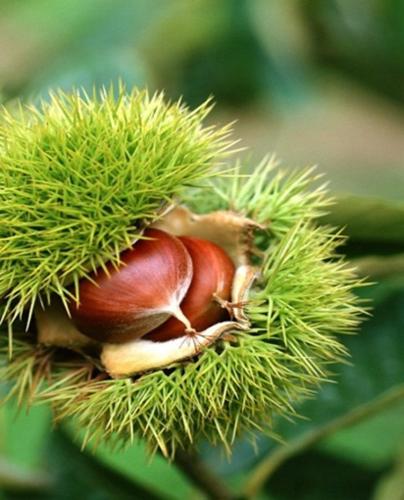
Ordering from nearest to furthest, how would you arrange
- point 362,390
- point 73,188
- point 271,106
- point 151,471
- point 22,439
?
point 73,188 → point 362,390 → point 151,471 → point 22,439 → point 271,106

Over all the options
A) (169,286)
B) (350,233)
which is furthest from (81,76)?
(169,286)

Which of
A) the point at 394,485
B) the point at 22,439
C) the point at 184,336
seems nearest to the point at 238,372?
the point at 184,336

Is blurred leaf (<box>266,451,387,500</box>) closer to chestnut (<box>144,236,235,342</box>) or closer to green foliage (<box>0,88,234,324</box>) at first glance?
chestnut (<box>144,236,235,342</box>)

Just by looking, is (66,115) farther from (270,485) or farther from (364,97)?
(364,97)

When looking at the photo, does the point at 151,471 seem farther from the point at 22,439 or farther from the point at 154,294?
the point at 154,294

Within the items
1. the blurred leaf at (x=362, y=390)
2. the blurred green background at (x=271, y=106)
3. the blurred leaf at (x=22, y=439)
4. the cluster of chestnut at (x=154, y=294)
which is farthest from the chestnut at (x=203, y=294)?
the blurred leaf at (x=22, y=439)

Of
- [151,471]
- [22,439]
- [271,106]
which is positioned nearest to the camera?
[151,471]

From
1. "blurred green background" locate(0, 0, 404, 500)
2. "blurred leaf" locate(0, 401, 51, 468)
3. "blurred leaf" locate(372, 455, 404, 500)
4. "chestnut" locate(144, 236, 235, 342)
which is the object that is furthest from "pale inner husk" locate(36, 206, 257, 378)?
"blurred leaf" locate(0, 401, 51, 468)

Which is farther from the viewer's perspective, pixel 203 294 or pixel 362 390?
pixel 362 390
